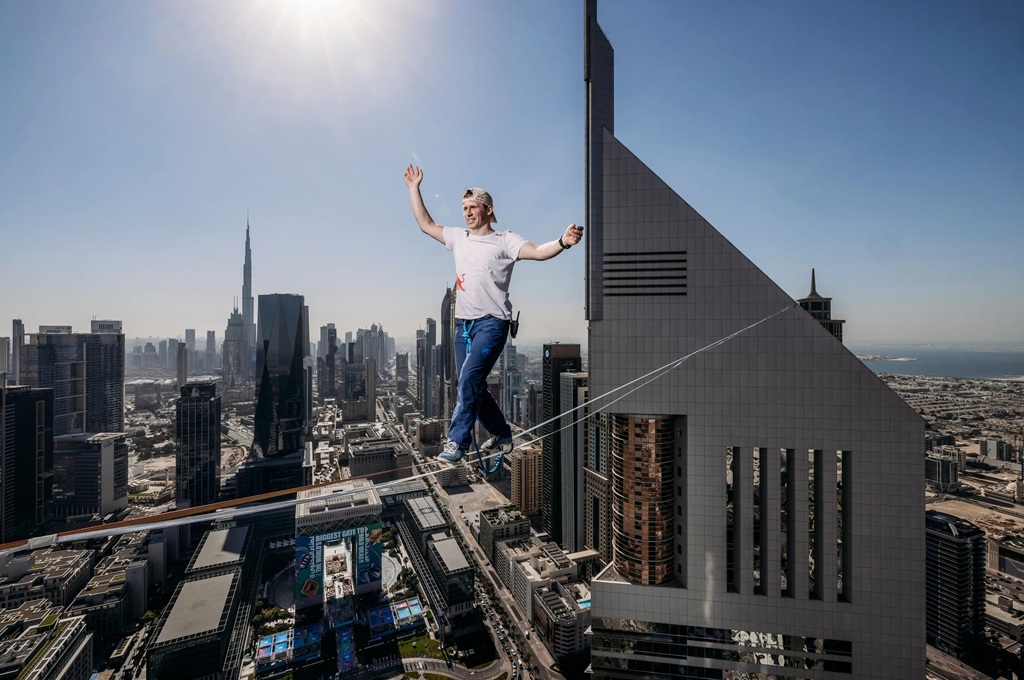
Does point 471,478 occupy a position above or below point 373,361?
below

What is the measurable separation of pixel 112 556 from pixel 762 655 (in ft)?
81.4

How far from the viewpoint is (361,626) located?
15.5 m

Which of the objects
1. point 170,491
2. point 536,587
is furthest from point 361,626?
point 170,491

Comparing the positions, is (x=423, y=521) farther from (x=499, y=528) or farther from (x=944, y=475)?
(x=944, y=475)

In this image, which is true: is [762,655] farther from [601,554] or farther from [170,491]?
[170,491]

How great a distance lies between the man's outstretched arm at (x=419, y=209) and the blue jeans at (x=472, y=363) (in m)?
0.74

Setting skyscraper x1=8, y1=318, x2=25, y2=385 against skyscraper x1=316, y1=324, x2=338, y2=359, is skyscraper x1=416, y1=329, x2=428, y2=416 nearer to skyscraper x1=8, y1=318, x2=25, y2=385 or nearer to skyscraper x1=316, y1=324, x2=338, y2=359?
skyscraper x1=316, y1=324, x2=338, y2=359

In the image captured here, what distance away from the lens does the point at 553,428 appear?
18.7 meters

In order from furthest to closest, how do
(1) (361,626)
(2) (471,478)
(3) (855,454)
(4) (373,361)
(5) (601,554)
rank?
(4) (373,361) < (2) (471,478) < (5) (601,554) < (1) (361,626) < (3) (855,454)

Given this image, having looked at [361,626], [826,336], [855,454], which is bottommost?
[361,626]

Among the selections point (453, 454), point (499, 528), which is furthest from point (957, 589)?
point (453, 454)

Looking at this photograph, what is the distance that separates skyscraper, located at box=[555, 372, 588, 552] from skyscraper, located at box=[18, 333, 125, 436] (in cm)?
3014

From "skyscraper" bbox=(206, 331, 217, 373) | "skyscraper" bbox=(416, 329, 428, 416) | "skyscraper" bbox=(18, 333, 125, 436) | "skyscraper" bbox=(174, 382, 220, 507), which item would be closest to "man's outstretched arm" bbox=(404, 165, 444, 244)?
"skyscraper" bbox=(174, 382, 220, 507)

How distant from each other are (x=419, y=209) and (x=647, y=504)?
4.77 meters
